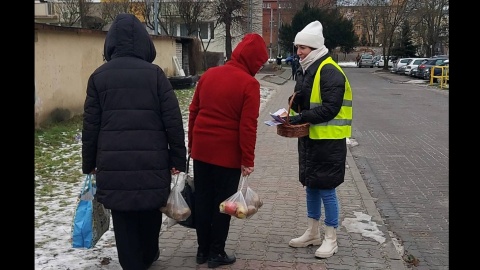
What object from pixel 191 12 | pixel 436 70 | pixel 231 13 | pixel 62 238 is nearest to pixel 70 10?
pixel 191 12

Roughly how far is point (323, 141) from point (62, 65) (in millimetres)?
9283

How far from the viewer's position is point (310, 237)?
502 cm

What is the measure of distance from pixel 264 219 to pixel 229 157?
6.14 ft

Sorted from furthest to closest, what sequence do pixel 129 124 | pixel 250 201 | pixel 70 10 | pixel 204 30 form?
pixel 204 30 < pixel 70 10 < pixel 250 201 < pixel 129 124

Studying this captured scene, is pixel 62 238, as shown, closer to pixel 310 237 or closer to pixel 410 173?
pixel 310 237

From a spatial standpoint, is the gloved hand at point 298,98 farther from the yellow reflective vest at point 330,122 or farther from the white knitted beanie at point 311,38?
the white knitted beanie at point 311,38

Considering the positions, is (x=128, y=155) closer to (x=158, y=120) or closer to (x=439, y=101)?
(x=158, y=120)

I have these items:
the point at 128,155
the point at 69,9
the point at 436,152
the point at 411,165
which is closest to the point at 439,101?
the point at 436,152

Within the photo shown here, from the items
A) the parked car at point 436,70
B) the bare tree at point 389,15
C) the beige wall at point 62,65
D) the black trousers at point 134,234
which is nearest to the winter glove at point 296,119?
the black trousers at point 134,234

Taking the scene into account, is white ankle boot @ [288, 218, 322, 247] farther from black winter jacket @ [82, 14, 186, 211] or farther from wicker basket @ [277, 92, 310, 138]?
black winter jacket @ [82, 14, 186, 211]

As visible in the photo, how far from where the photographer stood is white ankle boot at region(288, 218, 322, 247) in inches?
197

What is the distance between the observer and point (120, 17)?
3857 millimetres
